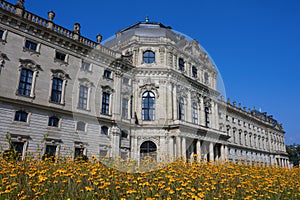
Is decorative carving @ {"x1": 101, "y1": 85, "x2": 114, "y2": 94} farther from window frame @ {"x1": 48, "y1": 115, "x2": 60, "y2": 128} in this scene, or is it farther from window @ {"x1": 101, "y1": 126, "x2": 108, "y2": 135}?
window frame @ {"x1": 48, "y1": 115, "x2": 60, "y2": 128}

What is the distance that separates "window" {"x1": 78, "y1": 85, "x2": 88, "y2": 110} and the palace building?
0.11 meters

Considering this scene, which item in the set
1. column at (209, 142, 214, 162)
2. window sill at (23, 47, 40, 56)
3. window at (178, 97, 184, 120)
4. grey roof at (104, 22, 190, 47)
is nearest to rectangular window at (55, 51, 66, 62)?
window sill at (23, 47, 40, 56)

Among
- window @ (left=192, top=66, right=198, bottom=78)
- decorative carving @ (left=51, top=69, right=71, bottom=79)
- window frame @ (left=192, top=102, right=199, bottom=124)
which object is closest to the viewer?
decorative carving @ (left=51, top=69, right=71, bottom=79)

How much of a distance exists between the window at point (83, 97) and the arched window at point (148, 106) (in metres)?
8.72

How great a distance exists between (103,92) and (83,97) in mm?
2903

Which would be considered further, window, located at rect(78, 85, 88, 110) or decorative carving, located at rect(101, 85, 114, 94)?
decorative carving, located at rect(101, 85, 114, 94)

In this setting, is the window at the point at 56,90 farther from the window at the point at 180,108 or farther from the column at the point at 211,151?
the column at the point at 211,151

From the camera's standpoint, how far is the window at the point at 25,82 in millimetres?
20391

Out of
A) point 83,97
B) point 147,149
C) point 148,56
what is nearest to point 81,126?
point 83,97

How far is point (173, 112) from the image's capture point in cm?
3161

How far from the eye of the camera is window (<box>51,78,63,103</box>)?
2277cm

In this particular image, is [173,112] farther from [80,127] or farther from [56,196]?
[56,196]

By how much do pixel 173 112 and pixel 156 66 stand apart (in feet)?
22.6

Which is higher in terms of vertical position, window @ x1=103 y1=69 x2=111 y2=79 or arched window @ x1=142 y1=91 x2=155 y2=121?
window @ x1=103 y1=69 x2=111 y2=79
